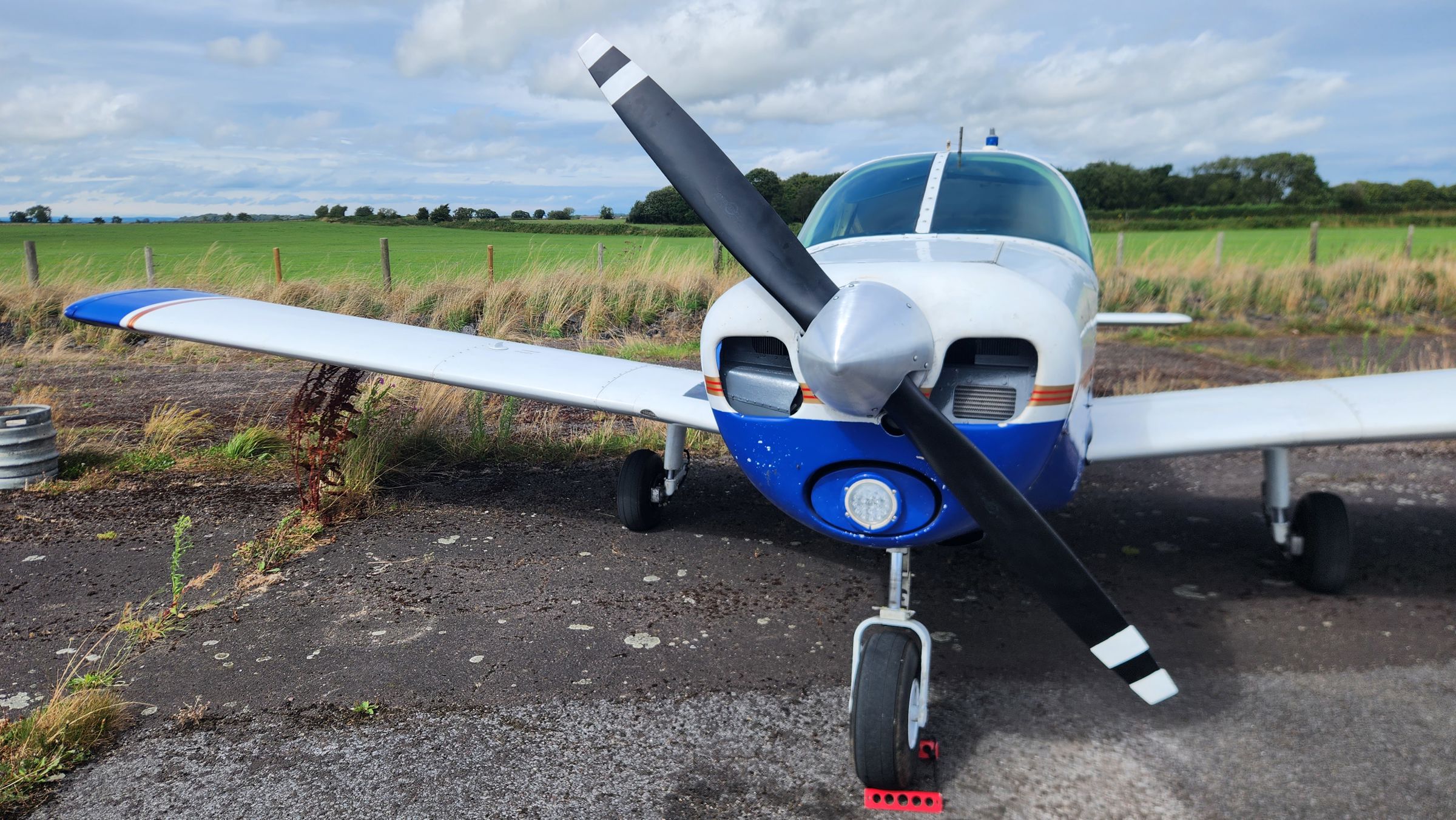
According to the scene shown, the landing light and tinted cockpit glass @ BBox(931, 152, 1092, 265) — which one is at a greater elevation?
tinted cockpit glass @ BBox(931, 152, 1092, 265)

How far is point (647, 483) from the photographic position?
4.75 metres

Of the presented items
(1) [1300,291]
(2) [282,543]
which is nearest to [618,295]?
(2) [282,543]

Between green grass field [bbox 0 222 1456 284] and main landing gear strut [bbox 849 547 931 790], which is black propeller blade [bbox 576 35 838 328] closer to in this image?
main landing gear strut [bbox 849 547 931 790]

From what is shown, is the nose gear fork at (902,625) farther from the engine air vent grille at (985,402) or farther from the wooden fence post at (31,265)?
the wooden fence post at (31,265)

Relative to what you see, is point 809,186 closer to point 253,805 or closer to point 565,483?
point 565,483

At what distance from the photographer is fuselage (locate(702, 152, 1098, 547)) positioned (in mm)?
2324

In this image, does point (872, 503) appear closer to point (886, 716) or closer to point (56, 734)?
point (886, 716)

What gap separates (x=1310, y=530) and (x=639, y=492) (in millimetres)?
3193

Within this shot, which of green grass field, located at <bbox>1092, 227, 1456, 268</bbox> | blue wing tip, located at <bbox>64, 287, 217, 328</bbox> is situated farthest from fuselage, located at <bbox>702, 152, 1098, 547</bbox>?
green grass field, located at <bbox>1092, 227, 1456, 268</bbox>

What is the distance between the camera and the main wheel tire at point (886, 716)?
244 cm

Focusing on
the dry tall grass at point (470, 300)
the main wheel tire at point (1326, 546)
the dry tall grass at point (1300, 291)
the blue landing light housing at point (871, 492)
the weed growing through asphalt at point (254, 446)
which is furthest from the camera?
the dry tall grass at point (1300, 291)

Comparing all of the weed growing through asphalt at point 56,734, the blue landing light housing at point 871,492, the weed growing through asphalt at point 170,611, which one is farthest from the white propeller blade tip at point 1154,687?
the weed growing through asphalt at point 170,611

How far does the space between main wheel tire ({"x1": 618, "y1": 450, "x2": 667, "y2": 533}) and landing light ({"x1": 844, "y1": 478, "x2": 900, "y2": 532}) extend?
7.39ft

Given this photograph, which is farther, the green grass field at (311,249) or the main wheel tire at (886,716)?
the green grass field at (311,249)
